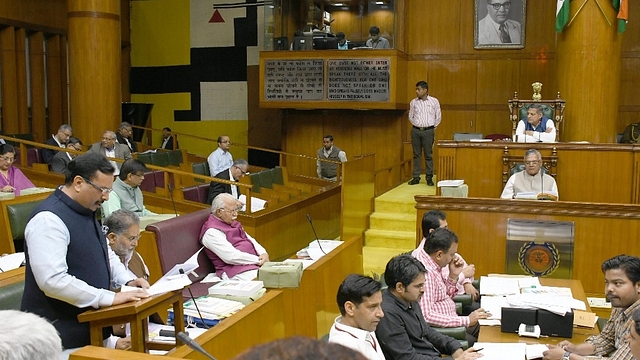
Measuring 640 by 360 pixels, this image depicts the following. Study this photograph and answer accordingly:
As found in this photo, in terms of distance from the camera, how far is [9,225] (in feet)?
14.6

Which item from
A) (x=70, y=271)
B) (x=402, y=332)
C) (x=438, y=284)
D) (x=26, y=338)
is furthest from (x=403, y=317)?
(x=26, y=338)

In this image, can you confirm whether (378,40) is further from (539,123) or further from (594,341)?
(594,341)

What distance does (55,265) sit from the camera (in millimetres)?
2381

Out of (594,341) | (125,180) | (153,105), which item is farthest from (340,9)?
(594,341)

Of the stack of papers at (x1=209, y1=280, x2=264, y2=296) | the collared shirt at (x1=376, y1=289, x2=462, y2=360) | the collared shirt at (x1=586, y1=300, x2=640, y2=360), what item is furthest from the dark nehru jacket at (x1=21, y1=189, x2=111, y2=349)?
the collared shirt at (x1=586, y1=300, x2=640, y2=360)

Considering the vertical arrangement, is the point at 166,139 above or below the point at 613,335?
above

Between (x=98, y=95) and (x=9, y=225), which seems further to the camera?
(x=98, y=95)

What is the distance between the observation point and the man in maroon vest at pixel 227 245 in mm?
4410

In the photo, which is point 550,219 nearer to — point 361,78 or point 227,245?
point 227,245

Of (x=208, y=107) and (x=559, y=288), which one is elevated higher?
(x=208, y=107)

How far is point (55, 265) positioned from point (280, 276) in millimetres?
1065

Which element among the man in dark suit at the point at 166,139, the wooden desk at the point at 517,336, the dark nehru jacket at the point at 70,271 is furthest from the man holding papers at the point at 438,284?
the man in dark suit at the point at 166,139

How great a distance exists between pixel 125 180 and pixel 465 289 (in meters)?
2.58

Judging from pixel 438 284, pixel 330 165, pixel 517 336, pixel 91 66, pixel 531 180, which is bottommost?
pixel 517 336
